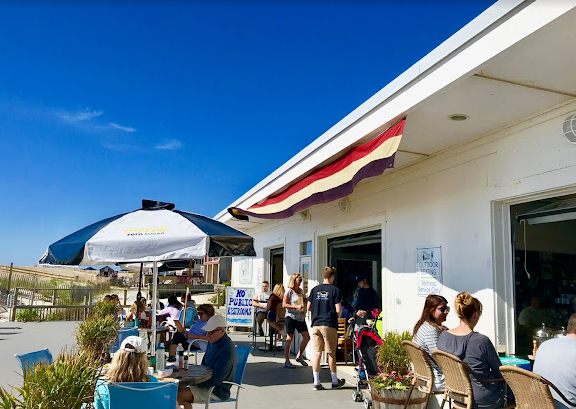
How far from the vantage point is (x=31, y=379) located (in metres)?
3.38

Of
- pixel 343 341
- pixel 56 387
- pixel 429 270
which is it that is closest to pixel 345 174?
pixel 429 270

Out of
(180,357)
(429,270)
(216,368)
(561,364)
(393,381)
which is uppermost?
(429,270)

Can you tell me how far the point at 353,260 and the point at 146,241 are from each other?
6.52 metres

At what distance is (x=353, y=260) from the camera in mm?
10922

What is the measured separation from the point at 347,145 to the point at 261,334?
7.90 m

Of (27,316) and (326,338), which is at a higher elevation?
(326,338)

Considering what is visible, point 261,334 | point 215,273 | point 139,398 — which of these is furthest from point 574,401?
point 215,273

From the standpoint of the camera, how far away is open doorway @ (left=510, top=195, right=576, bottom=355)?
539 cm

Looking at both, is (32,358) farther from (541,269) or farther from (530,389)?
(541,269)

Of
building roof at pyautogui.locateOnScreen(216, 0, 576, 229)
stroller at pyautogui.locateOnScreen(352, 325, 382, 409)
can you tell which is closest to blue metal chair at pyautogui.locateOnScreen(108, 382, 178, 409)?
building roof at pyautogui.locateOnScreen(216, 0, 576, 229)

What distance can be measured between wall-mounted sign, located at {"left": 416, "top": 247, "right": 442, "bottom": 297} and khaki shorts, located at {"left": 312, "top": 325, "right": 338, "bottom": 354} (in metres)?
1.50

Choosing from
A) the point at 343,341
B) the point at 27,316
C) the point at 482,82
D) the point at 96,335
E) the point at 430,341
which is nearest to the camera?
the point at 482,82

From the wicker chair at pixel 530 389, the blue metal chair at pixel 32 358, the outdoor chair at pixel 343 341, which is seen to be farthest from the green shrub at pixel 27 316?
the wicker chair at pixel 530 389

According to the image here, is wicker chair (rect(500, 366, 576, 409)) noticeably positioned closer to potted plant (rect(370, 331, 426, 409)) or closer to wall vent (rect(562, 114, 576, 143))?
potted plant (rect(370, 331, 426, 409))
